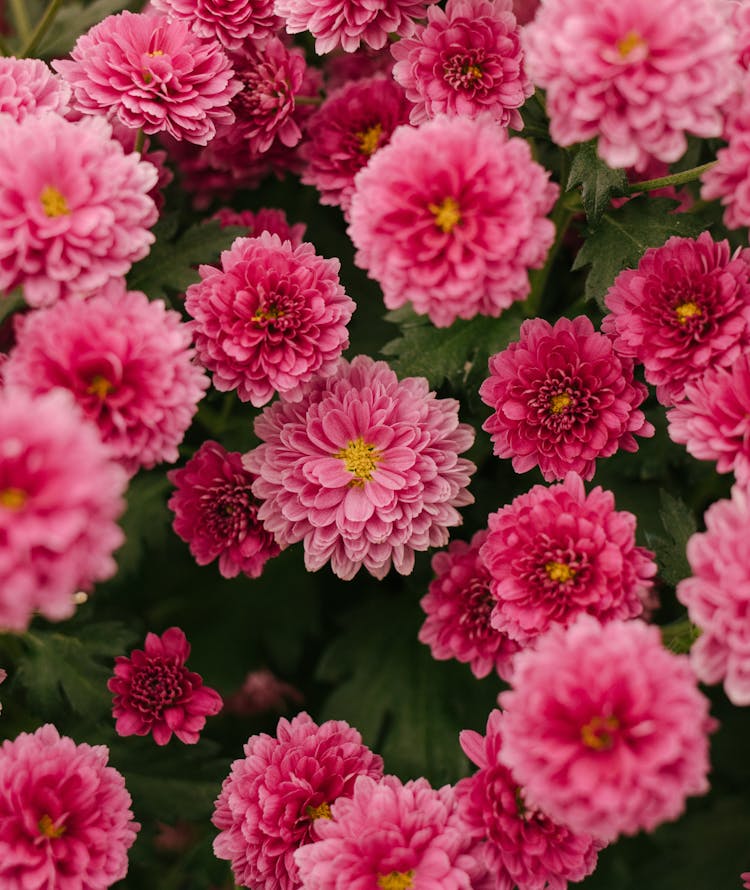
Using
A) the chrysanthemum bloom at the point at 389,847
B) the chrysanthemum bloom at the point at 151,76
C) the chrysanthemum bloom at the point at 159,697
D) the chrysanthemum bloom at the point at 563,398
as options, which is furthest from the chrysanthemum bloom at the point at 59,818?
the chrysanthemum bloom at the point at 151,76

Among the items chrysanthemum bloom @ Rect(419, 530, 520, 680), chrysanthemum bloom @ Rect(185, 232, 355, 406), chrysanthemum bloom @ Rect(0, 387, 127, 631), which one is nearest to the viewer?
chrysanthemum bloom @ Rect(0, 387, 127, 631)

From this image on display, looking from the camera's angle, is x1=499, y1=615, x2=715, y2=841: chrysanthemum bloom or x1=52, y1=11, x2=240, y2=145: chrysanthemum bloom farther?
x1=52, y1=11, x2=240, y2=145: chrysanthemum bloom

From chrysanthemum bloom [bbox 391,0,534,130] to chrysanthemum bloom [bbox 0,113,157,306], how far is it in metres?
0.41

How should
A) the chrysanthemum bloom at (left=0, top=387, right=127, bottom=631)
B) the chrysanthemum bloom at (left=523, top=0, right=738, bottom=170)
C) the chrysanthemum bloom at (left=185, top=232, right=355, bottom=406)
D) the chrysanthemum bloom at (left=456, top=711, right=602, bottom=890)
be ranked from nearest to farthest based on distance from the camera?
the chrysanthemum bloom at (left=0, top=387, right=127, bottom=631)
the chrysanthemum bloom at (left=523, top=0, right=738, bottom=170)
the chrysanthemum bloom at (left=456, top=711, right=602, bottom=890)
the chrysanthemum bloom at (left=185, top=232, right=355, bottom=406)

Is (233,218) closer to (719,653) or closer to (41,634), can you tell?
(41,634)

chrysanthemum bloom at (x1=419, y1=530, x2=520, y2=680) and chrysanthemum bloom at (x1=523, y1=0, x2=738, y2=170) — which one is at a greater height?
chrysanthemum bloom at (x1=523, y1=0, x2=738, y2=170)

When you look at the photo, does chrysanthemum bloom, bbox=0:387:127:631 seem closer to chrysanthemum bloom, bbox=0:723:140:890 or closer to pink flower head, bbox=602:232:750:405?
chrysanthemum bloom, bbox=0:723:140:890

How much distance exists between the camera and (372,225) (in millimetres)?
1014

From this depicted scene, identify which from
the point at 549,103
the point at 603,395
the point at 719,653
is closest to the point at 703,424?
the point at 603,395

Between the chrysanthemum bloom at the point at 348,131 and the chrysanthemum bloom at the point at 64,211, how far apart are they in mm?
404

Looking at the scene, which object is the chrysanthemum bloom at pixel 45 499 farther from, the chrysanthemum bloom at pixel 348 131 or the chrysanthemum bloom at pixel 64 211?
the chrysanthemum bloom at pixel 348 131

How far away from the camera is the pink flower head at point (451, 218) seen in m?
1.00

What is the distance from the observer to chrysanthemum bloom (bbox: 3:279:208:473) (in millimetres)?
985

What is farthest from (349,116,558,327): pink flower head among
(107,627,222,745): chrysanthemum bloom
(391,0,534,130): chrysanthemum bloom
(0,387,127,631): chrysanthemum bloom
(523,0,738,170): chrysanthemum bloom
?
(107,627,222,745): chrysanthemum bloom
